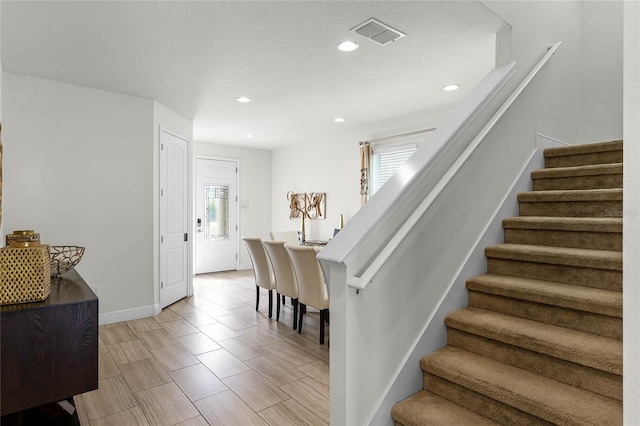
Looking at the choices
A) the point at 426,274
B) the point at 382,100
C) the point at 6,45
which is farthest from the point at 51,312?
the point at 382,100

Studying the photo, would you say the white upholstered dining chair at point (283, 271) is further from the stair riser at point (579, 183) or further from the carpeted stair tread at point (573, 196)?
the stair riser at point (579, 183)

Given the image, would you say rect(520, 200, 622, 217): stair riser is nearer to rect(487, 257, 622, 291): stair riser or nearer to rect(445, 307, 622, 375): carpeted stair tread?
rect(487, 257, 622, 291): stair riser

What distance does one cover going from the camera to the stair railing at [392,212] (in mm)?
1548

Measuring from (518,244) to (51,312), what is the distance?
2644mm

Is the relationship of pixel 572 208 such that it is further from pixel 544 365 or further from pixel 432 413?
pixel 432 413

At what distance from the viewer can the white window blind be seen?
5.27 metres

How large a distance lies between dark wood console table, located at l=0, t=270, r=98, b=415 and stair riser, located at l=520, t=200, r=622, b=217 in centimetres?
277

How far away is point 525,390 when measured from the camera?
153 centimetres

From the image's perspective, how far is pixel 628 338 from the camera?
0.75 meters

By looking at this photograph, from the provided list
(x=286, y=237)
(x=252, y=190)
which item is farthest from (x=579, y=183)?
(x=252, y=190)

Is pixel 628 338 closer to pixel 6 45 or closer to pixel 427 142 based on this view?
pixel 427 142

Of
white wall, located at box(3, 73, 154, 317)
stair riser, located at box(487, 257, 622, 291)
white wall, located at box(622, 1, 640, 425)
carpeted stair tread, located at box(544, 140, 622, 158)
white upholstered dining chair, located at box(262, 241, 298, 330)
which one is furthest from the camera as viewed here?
white upholstered dining chair, located at box(262, 241, 298, 330)

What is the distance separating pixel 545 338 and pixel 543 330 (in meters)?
0.10

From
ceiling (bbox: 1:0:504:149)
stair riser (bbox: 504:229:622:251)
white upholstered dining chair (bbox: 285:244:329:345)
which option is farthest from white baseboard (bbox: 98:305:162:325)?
stair riser (bbox: 504:229:622:251)
